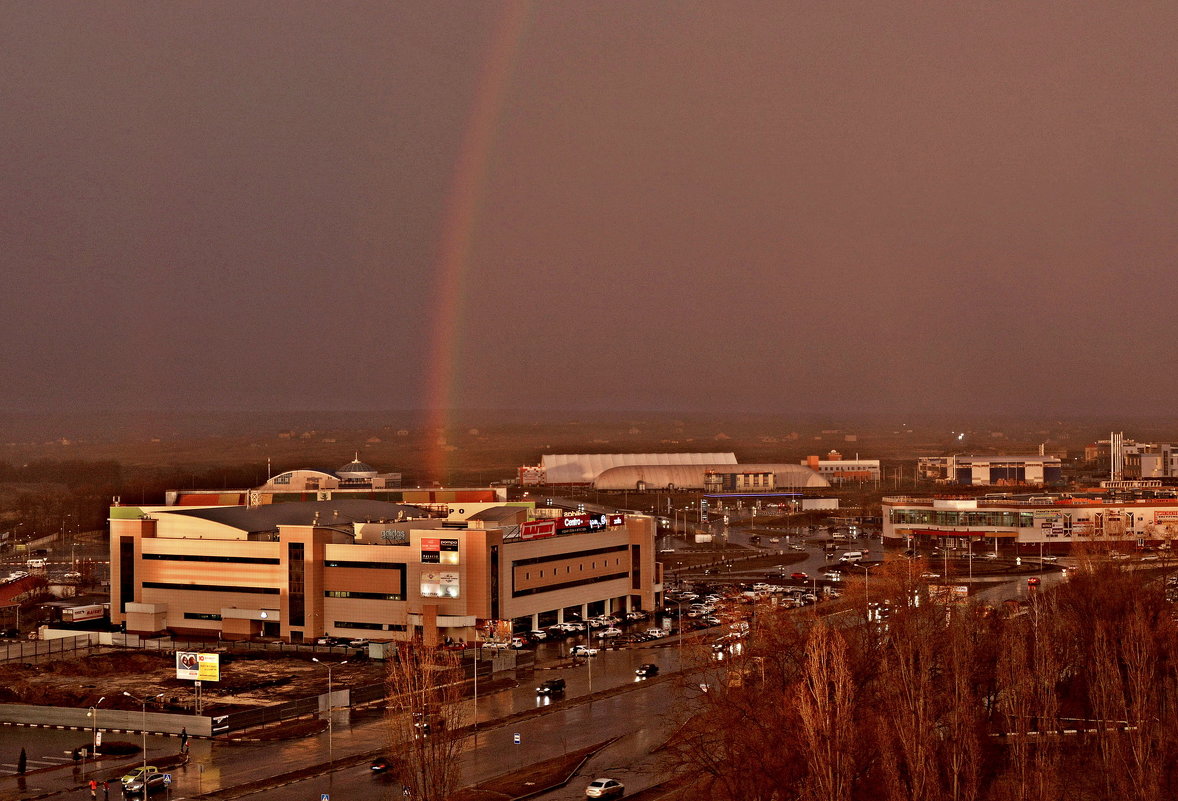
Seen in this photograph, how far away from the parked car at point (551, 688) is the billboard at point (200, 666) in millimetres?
8233

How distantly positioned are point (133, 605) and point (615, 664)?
18.4 metres

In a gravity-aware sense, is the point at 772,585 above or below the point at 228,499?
below

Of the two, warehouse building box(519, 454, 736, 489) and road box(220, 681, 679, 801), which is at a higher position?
warehouse building box(519, 454, 736, 489)

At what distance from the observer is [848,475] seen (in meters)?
138

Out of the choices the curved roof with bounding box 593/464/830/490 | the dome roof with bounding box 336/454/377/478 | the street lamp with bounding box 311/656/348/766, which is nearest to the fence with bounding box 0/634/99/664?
the street lamp with bounding box 311/656/348/766

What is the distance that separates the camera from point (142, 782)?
2345 cm

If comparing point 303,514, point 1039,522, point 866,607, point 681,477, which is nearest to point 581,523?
point 303,514

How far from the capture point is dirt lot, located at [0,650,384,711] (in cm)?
3259

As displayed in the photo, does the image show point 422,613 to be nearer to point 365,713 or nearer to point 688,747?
point 365,713

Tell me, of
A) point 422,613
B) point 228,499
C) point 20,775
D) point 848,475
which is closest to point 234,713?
point 20,775

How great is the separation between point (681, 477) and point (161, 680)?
94522 mm

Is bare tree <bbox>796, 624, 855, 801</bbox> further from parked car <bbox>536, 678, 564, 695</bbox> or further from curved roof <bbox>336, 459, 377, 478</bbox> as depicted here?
curved roof <bbox>336, 459, 377, 478</bbox>

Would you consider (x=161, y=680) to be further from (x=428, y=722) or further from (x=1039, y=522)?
(x=1039, y=522)

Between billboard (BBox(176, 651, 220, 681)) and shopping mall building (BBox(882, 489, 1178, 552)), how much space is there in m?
48.3
